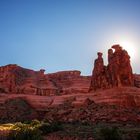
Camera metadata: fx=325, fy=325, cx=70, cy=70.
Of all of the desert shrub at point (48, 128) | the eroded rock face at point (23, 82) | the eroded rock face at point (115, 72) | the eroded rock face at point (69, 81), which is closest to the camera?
the desert shrub at point (48, 128)

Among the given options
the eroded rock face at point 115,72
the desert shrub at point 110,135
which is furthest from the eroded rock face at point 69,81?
the desert shrub at point 110,135

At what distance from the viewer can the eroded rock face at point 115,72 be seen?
9064 cm

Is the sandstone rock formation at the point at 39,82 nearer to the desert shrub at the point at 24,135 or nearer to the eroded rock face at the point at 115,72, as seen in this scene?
the eroded rock face at the point at 115,72

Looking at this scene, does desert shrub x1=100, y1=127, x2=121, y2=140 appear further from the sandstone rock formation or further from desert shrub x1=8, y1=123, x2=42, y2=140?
the sandstone rock formation

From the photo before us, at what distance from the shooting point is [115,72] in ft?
300

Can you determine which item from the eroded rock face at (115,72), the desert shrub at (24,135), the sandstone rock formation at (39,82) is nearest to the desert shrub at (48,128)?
the desert shrub at (24,135)

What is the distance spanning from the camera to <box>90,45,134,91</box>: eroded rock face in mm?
90637

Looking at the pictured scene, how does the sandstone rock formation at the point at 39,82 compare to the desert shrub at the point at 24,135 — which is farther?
the sandstone rock formation at the point at 39,82

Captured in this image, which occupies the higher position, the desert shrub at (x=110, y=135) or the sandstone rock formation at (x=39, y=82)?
the sandstone rock formation at (x=39, y=82)

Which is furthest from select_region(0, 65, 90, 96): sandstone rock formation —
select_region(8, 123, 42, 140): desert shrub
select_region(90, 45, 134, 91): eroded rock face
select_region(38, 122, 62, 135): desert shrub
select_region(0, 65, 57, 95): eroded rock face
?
select_region(8, 123, 42, 140): desert shrub

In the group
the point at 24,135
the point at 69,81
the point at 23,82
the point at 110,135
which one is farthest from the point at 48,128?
the point at 69,81

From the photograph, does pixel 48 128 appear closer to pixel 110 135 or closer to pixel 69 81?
pixel 110 135

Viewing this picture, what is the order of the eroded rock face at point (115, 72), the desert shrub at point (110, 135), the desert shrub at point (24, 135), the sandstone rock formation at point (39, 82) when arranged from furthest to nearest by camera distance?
the sandstone rock formation at point (39, 82) < the eroded rock face at point (115, 72) < the desert shrub at point (24, 135) < the desert shrub at point (110, 135)

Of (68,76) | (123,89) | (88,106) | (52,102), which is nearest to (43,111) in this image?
(52,102)
